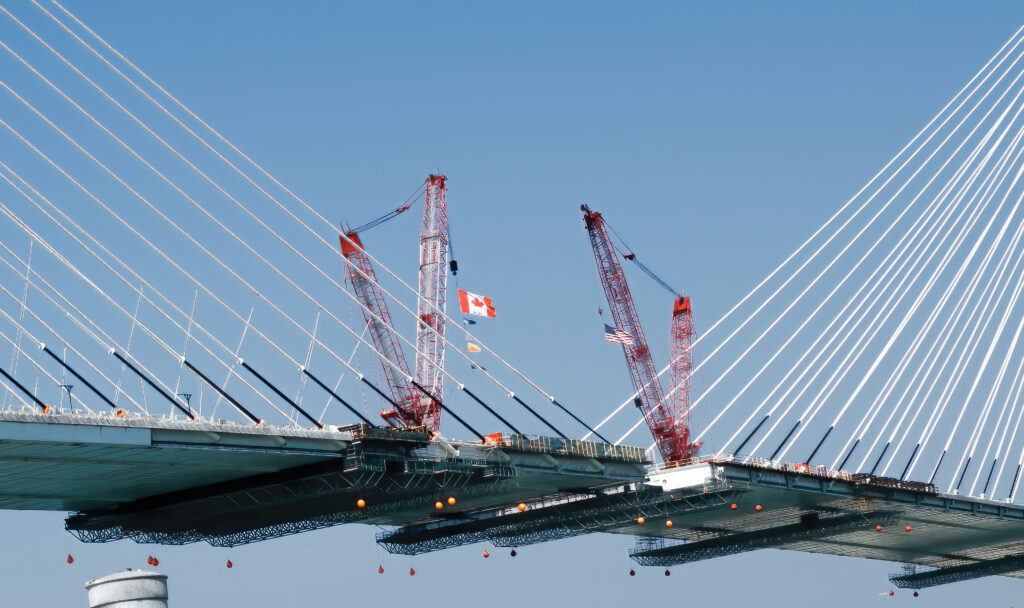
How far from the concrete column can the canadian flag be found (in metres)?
83.9

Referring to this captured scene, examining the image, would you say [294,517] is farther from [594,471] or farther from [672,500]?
[672,500]

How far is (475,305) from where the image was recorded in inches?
4796

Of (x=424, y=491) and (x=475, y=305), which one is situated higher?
(x=475, y=305)

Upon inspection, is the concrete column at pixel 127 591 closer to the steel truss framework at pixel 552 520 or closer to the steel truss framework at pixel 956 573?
the steel truss framework at pixel 552 520

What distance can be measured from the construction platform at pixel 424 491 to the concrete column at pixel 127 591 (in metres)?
34.9

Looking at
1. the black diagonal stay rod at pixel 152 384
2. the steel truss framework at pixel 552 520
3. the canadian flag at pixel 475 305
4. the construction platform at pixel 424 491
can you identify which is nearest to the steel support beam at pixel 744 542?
the construction platform at pixel 424 491

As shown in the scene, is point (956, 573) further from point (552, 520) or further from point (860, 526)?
point (552, 520)

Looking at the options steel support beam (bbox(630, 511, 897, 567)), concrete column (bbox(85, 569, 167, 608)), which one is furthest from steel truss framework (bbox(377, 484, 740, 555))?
concrete column (bbox(85, 569, 167, 608))

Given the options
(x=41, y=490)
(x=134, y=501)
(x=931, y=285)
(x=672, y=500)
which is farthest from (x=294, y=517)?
(x=931, y=285)

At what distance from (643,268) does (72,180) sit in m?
94.1

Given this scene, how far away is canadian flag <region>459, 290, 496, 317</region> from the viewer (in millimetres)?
120338

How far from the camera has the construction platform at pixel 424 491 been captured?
255 ft

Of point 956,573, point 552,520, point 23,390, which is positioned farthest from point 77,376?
point 956,573

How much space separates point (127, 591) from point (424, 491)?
2389 inches
